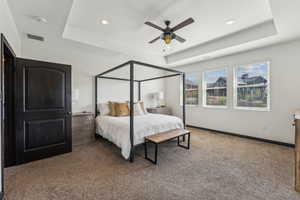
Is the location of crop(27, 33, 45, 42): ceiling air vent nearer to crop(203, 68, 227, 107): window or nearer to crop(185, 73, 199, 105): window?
crop(185, 73, 199, 105): window

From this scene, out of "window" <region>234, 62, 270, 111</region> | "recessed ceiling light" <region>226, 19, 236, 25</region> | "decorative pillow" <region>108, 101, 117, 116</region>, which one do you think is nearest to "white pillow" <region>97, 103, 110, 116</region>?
"decorative pillow" <region>108, 101, 117, 116</region>

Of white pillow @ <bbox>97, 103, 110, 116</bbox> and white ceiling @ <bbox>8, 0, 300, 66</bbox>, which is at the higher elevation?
white ceiling @ <bbox>8, 0, 300, 66</bbox>

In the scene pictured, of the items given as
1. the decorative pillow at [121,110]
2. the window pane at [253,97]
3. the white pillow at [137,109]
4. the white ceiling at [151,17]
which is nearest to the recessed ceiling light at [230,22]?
the white ceiling at [151,17]

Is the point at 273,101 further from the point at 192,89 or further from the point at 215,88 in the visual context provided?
the point at 192,89

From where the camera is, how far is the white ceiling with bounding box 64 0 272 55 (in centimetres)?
253

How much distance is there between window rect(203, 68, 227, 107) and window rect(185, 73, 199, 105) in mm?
338

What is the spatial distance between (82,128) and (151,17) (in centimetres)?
325

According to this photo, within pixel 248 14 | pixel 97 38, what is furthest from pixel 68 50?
pixel 248 14

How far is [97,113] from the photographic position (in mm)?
4344

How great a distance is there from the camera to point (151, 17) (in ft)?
9.70

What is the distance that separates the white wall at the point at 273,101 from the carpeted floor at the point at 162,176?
692 mm

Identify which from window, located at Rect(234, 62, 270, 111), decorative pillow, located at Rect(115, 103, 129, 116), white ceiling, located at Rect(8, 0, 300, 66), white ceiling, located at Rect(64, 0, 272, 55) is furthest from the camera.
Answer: decorative pillow, located at Rect(115, 103, 129, 116)

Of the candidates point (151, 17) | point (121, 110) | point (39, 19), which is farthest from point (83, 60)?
point (151, 17)

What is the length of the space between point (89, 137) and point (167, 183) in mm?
2626
